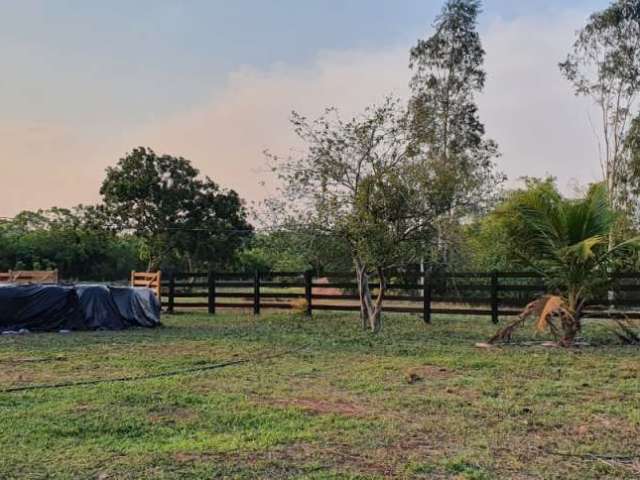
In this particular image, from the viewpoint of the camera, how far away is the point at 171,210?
78.9 feet

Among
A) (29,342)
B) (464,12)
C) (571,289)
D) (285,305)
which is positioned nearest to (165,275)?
(285,305)

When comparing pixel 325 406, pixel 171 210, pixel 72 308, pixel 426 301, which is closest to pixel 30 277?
pixel 72 308

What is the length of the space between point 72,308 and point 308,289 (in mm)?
4744

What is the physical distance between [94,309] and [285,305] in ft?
13.7

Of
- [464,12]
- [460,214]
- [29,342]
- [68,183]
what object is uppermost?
[464,12]

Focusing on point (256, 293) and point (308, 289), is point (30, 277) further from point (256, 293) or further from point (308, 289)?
point (308, 289)

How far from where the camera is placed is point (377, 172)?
892 cm

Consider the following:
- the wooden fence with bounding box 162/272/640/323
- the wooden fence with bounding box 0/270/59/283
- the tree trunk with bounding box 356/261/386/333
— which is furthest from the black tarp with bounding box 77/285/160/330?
the wooden fence with bounding box 0/270/59/283

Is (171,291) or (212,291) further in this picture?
(171,291)

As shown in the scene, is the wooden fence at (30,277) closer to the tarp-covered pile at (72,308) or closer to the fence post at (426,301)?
the tarp-covered pile at (72,308)

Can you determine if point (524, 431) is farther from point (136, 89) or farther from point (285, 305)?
point (136, 89)

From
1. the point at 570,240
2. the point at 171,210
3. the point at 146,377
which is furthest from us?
the point at 171,210

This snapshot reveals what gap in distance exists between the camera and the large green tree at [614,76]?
18.9 m

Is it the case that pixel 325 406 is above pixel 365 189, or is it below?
below
